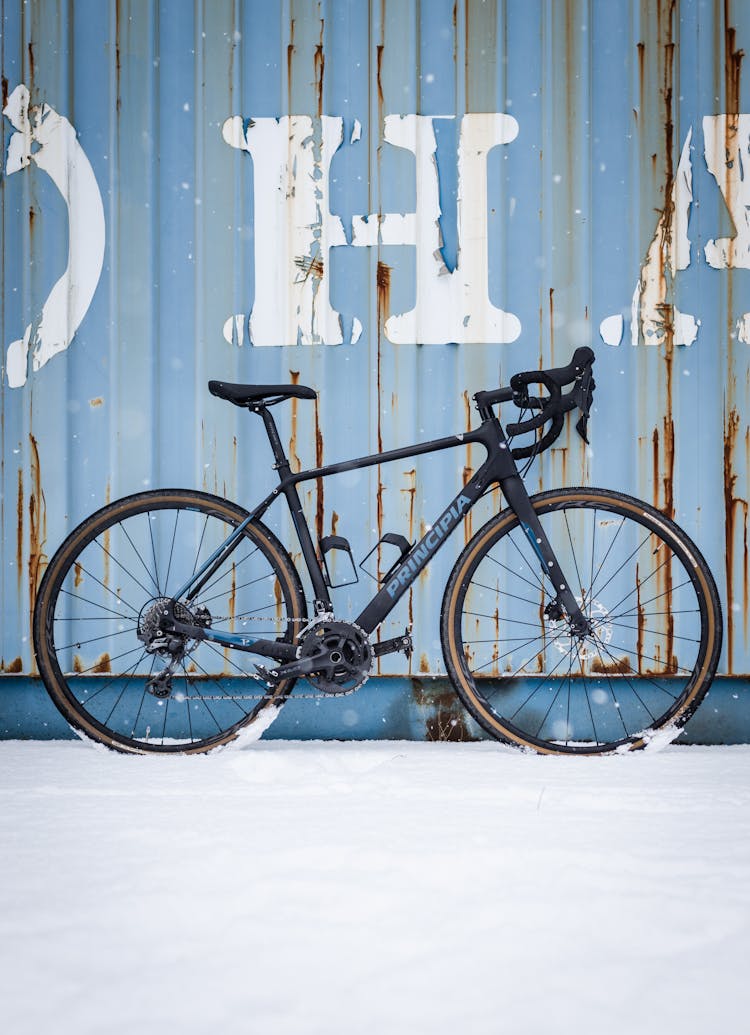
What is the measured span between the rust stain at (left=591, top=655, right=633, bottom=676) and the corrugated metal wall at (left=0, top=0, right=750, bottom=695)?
1.20 ft

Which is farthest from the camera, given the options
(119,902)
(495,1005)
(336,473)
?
(336,473)

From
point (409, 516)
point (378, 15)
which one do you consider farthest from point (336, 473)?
point (378, 15)

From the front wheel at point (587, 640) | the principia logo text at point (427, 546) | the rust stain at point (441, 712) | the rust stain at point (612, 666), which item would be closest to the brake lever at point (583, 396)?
the front wheel at point (587, 640)

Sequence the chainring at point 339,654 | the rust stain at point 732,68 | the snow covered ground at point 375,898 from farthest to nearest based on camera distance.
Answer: the rust stain at point 732,68 → the chainring at point 339,654 → the snow covered ground at point 375,898

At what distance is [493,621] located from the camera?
2.51 meters

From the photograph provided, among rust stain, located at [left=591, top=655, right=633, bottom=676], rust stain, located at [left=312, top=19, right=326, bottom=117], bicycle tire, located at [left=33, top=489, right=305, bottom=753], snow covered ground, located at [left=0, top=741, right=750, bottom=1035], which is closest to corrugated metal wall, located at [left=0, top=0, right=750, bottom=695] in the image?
rust stain, located at [left=312, top=19, right=326, bottom=117]

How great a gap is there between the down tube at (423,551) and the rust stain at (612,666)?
0.66m

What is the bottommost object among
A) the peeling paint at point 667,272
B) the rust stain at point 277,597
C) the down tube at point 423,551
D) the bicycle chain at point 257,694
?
the bicycle chain at point 257,694

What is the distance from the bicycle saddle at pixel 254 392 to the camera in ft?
7.43

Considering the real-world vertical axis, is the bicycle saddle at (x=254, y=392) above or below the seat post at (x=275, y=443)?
above

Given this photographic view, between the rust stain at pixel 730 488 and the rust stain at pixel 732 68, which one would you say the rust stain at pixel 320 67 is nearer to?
the rust stain at pixel 732 68

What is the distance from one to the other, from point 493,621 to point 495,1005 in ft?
4.89

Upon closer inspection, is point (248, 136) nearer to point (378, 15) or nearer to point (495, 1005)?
point (378, 15)

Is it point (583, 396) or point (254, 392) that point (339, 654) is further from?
point (583, 396)
